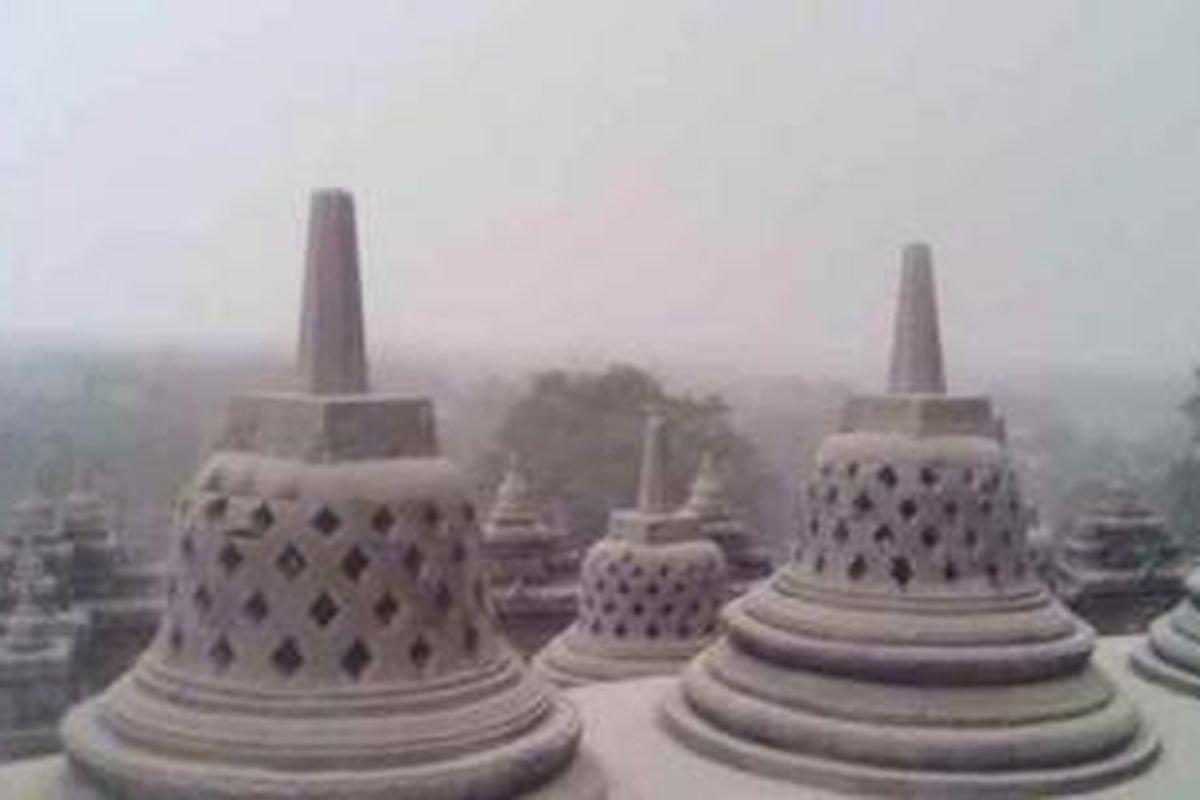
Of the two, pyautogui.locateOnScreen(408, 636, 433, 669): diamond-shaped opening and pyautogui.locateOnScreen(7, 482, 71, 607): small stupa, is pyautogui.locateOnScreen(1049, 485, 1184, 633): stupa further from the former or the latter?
pyautogui.locateOnScreen(408, 636, 433, 669): diamond-shaped opening

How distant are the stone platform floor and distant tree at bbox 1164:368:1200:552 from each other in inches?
683

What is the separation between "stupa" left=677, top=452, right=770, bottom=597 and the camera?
49.2ft

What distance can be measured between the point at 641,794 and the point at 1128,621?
9.91 metres

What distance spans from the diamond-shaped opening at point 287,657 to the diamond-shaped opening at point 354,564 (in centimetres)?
24

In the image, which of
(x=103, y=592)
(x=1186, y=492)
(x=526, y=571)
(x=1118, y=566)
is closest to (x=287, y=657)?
(x=103, y=592)

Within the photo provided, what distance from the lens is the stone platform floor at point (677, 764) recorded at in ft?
18.4

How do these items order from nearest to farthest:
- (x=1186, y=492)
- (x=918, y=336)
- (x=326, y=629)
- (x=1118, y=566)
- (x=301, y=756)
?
(x=301, y=756), (x=326, y=629), (x=918, y=336), (x=1118, y=566), (x=1186, y=492)

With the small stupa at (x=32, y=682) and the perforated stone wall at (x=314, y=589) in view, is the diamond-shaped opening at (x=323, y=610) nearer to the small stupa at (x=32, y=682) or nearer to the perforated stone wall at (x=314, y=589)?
the perforated stone wall at (x=314, y=589)

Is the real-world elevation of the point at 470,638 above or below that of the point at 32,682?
above

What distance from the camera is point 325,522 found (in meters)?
4.68

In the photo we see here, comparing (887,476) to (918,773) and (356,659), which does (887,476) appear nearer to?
(918,773)

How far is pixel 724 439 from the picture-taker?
32.9 metres

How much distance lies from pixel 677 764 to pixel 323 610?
2203mm

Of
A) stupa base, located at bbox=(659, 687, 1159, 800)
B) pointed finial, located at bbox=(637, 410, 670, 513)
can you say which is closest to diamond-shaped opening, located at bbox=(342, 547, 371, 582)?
stupa base, located at bbox=(659, 687, 1159, 800)
